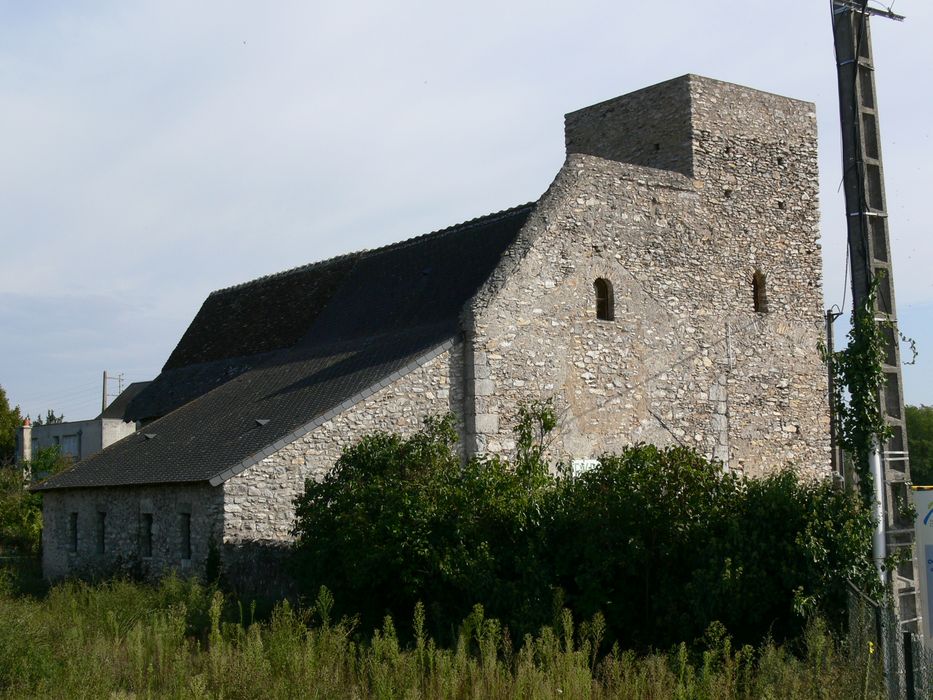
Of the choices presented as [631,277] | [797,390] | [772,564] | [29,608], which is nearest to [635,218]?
[631,277]

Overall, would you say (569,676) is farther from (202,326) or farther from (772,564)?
(202,326)

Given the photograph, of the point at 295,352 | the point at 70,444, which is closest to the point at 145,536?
the point at 295,352

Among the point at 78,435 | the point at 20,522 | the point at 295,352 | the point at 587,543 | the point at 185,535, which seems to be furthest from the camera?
the point at 78,435

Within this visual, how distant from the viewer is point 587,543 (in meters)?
14.0

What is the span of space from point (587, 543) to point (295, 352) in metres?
12.6

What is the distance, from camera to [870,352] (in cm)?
1102

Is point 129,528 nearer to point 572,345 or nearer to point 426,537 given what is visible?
point 426,537

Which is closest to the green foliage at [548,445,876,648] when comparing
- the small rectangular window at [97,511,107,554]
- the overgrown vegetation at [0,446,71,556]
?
the small rectangular window at [97,511,107,554]

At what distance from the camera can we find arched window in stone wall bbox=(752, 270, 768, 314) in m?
23.0

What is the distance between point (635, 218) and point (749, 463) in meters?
5.05

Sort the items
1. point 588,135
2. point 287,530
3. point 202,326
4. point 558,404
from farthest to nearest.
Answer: point 202,326 < point 588,135 < point 558,404 < point 287,530

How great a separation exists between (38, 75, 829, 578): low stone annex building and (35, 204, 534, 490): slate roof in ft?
0.26

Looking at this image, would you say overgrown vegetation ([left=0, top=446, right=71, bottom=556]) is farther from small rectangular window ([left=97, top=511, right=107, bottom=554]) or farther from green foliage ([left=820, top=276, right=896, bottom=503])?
green foliage ([left=820, top=276, right=896, bottom=503])

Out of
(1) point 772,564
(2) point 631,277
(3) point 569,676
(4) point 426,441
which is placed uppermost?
(2) point 631,277
